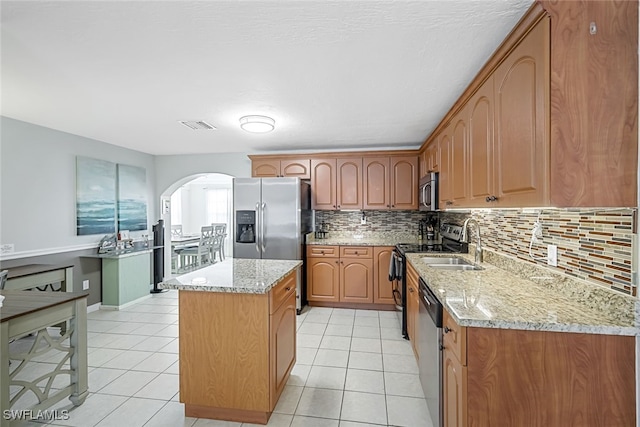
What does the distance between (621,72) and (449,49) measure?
83 centimetres

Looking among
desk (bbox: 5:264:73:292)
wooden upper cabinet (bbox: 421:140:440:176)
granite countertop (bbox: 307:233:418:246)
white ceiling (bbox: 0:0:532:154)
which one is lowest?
desk (bbox: 5:264:73:292)

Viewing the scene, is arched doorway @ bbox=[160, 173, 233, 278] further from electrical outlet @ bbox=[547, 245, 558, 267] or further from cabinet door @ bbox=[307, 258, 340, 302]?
electrical outlet @ bbox=[547, 245, 558, 267]

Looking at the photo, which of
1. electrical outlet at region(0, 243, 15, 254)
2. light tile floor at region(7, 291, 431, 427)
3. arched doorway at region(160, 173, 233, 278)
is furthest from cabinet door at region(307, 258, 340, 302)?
arched doorway at region(160, 173, 233, 278)

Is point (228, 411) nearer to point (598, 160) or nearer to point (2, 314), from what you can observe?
point (2, 314)

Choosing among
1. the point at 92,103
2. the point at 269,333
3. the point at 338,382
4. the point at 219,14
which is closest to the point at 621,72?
the point at 219,14

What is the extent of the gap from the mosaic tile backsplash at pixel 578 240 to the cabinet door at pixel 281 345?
5.45ft

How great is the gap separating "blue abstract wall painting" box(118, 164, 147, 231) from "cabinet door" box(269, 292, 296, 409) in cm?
345

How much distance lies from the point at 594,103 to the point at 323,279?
3385 mm

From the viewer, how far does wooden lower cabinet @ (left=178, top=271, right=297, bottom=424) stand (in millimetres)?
1812

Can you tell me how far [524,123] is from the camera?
1.35 metres

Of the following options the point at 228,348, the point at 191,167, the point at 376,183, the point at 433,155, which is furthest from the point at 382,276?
the point at 191,167

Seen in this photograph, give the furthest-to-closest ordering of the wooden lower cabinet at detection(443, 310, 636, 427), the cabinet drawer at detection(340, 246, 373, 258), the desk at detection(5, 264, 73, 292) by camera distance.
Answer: the cabinet drawer at detection(340, 246, 373, 258), the desk at detection(5, 264, 73, 292), the wooden lower cabinet at detection(443, 310, 636, 427)

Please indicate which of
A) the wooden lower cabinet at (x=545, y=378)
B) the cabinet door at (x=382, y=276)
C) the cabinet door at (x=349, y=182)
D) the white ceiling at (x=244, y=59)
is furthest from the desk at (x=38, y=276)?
the wooden lower cabinet at (x=545, y=378)

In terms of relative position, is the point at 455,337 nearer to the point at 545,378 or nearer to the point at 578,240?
the point at 545,378
